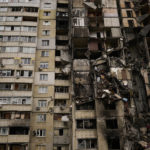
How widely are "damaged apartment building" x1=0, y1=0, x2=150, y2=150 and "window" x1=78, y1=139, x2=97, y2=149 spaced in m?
0.13

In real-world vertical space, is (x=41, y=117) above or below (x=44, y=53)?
below

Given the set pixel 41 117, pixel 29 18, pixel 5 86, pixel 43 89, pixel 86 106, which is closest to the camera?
pixel 86 106

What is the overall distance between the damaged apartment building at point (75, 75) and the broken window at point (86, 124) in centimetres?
14

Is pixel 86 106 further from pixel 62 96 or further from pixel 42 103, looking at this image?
pixel 42 103

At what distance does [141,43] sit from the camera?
30688 mm

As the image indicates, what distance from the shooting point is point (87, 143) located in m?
23.0

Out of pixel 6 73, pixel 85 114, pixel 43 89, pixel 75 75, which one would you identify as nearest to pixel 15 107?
pixel 43 89

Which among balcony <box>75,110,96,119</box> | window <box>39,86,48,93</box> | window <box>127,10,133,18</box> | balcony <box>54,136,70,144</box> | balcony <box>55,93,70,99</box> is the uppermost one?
window <box>127,10,133,18</box>

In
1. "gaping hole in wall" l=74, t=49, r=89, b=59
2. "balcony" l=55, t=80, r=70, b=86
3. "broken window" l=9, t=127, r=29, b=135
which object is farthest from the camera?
"gaping hole in wall" l=74, t=49, r=89, b=59

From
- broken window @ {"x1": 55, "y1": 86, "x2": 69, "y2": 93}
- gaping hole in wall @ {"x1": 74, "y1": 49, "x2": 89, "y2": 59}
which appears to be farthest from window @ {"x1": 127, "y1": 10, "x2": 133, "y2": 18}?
broken window @ {"x1": 55, "y1": 86, "x2": 69, "y2": 93}

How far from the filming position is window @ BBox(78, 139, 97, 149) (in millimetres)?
22828

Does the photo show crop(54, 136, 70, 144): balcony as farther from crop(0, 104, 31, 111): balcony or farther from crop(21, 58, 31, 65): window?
crop(21, 58, 31, 65): window

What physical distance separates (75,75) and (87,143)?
10529 millimetres

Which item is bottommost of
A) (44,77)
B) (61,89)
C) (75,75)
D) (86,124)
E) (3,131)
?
(3,131)
